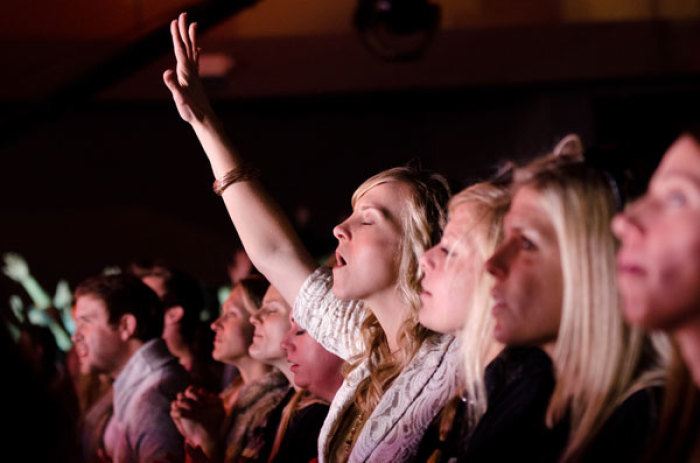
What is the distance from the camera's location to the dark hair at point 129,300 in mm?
3053

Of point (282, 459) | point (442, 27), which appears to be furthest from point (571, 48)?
point (282, 459)

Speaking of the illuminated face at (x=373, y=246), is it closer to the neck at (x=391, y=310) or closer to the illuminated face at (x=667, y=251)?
the neck at (x=391, y=310)

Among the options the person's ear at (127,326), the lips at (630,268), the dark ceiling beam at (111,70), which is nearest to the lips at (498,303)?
→ the lips at (630,268)

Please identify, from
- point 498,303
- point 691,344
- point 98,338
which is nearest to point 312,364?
point 98,338

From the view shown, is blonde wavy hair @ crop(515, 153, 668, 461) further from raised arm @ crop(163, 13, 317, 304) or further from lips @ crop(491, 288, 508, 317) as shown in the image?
raised arm @ crop(163, 13, 317, 304)

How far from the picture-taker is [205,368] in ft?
12.0

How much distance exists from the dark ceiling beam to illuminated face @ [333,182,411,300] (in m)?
2.65

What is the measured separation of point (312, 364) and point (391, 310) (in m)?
0.45

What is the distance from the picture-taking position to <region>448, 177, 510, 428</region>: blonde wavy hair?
5.17 feet

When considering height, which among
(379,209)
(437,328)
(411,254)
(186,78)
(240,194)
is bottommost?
(437,328)

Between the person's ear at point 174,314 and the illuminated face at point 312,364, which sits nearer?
the illuminated face at point 312,364

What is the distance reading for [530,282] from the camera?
1.35 meters

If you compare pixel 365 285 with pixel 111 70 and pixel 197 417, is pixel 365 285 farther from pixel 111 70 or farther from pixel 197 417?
pixel 111 70

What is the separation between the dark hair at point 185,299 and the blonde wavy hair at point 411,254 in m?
1.60
